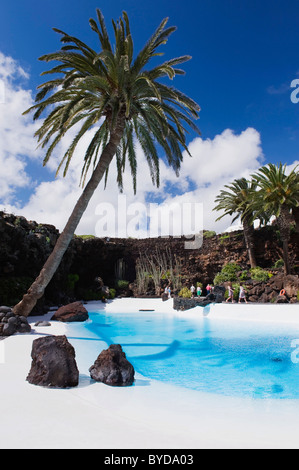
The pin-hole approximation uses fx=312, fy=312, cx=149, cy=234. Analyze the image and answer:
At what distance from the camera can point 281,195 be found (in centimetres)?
2072

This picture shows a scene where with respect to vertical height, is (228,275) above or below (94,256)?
below

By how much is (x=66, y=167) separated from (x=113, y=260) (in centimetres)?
2169

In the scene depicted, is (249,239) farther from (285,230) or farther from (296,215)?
(285,230)

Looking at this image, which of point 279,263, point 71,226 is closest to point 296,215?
point 279,263

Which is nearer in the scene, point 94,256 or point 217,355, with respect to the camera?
point 217,355

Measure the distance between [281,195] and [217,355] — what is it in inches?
593

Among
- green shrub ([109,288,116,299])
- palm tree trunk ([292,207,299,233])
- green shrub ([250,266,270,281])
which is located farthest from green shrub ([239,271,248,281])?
green shrub ([109,288,116,299])

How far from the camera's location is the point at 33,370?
5.21 metres

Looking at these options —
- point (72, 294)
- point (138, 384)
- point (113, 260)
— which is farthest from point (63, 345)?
point (113, 260)

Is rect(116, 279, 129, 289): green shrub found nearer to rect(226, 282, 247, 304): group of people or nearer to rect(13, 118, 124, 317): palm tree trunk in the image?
rect(226, 282, 247, 304): group of people

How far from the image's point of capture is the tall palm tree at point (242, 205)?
25000 millimetres

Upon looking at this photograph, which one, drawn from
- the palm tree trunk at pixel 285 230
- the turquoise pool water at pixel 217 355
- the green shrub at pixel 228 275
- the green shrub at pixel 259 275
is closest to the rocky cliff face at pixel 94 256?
the green shrub at pixel 228 275

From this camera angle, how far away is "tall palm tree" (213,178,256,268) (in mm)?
25000

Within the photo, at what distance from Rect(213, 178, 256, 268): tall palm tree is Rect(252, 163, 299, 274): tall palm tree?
9.68 ft
